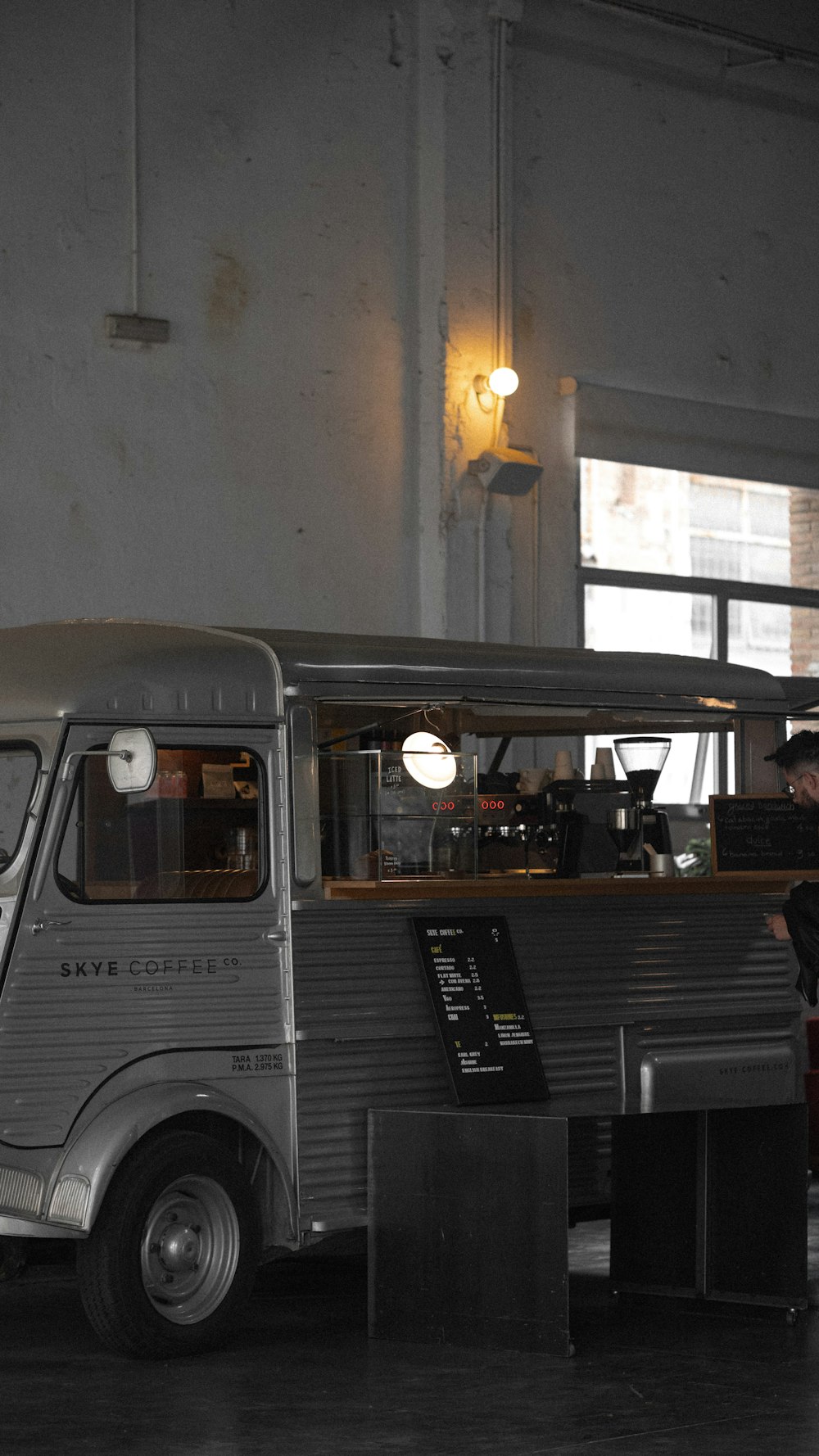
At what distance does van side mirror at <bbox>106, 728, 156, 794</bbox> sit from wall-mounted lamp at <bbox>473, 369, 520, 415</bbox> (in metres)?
5.30

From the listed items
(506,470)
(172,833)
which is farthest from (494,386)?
(172,833)

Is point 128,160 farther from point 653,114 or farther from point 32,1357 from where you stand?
point 32,1357

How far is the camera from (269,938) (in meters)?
6.45

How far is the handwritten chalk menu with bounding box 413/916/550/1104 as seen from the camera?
6.66m

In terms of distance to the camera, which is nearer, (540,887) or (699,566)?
(540,887)

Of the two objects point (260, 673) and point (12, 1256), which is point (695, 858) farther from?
point (12, 1256)

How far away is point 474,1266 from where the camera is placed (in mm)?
6312

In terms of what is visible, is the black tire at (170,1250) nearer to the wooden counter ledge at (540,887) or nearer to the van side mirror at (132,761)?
the wooden counter ledge at (540,887)

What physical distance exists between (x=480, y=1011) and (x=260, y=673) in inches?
52.7

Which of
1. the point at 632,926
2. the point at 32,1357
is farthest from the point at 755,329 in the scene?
the point at 32,1357

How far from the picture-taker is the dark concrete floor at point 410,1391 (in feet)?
17.4

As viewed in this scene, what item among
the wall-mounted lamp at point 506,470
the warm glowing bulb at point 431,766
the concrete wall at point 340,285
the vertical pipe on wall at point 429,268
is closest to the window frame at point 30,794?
the warm glowing bulb at point 431,766

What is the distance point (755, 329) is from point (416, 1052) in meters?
7.22

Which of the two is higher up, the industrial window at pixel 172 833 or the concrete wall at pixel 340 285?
the concrete wall at pixel 340 285
